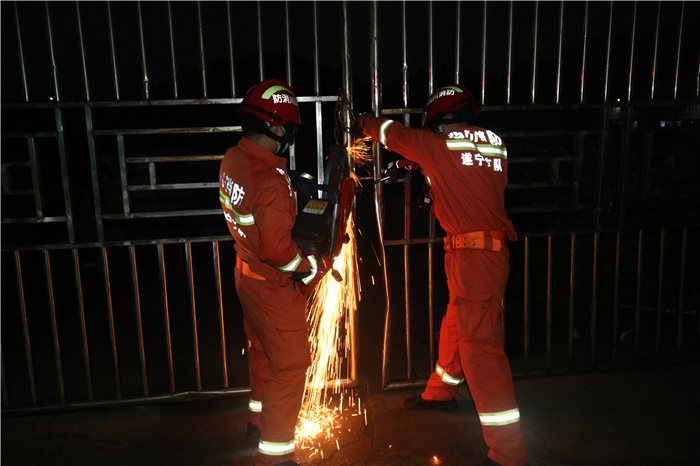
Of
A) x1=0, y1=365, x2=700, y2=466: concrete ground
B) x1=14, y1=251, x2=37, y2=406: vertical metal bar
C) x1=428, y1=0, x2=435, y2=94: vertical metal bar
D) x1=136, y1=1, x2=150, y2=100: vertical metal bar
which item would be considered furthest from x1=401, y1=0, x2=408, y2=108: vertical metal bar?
x1=14, y1=251, x2=37, y2=406: vertical metal bar

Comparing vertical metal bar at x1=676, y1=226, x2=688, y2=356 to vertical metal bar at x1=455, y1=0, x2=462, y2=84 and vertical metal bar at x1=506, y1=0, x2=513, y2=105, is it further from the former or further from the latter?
vertical metal bar at x1=455, y1=0, x2=462, y2=84

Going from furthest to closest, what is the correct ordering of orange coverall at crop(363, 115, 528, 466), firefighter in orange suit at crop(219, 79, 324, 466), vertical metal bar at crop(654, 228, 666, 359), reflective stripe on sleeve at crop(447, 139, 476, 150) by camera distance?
vertical metal bar at crop(654, 228, 666, 359) → reflective stripe on sleeve at crop(447, 139, 476, 150) → orange coverall at crop(363, 115, 528, 466) → firefighter in orange suit at crop(219, 79, 324, 466)

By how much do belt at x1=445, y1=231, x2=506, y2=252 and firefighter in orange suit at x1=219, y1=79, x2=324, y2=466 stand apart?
937mm

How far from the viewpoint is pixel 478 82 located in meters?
4.11

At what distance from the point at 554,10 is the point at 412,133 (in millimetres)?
1746

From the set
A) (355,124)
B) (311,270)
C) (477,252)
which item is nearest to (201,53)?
(355,124)

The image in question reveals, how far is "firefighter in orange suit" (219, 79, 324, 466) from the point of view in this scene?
2.94m

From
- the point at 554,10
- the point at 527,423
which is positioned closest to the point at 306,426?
the point at 527,423

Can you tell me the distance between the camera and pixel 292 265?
294cm

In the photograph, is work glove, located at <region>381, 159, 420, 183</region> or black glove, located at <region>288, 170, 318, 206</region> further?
work glove, located at <region>381, 159, 420, 183</region>

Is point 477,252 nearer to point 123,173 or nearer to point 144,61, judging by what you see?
point 123,173

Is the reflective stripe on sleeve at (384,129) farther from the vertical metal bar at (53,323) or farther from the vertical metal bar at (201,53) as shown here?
the vertical metal bar at (53,323)

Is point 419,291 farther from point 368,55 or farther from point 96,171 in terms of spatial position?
point 96,171

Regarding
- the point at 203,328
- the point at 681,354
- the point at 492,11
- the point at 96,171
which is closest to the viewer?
the point at 96,171
